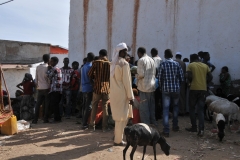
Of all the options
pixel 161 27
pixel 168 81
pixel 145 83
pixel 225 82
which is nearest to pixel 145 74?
pixel 145 83

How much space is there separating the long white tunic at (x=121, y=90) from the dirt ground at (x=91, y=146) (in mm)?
664

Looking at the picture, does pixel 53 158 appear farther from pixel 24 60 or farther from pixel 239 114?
pixel 24 60

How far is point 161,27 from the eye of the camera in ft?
34.1

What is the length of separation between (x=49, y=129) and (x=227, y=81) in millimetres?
5349

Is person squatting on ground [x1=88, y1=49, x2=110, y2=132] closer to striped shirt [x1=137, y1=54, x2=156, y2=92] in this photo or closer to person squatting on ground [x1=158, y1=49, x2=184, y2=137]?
striped shirt [x1=137, y1=54, x2=156, y2=92]

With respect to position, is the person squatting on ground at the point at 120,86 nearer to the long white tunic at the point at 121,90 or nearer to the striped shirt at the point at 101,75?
the long white tunic at the point at 121,90

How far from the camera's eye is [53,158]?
185 inches

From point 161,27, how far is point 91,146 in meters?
6.38

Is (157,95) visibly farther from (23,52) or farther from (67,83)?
(23,52)

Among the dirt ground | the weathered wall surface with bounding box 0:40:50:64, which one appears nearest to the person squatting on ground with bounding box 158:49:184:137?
the dirt ground

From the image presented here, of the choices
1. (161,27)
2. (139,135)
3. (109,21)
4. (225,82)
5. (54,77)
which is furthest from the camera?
(109,21)

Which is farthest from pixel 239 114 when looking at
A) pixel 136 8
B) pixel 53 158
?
pixel 136 8

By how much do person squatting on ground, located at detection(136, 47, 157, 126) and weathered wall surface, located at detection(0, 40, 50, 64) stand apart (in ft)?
50.2

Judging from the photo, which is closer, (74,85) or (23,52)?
(74,85)
